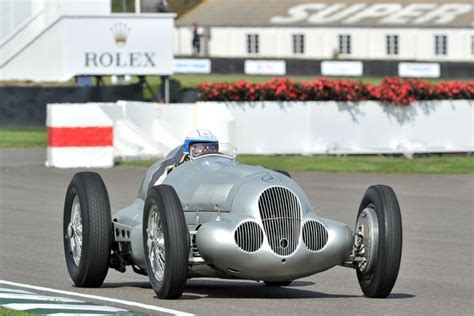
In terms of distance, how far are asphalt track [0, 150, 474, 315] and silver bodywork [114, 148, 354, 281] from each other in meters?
0.29

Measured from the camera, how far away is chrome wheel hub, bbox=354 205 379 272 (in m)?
10.5

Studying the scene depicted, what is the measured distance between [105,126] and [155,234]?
48.2ft

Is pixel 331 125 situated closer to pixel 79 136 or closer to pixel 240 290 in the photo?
pixel 79 136

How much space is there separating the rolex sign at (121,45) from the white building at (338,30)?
4589cm

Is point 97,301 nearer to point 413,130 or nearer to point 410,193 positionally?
point 410,193

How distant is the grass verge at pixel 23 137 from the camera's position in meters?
30.3

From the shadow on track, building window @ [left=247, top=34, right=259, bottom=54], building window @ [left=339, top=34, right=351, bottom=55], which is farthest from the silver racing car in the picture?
building window @ [left=247, top=34, right=259, bottom=54]

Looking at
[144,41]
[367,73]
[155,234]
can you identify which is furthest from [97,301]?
[367,73]

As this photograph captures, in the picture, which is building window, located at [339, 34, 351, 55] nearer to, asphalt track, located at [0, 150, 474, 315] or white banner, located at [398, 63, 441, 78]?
white banner, located at [398, 63, 441, 78]

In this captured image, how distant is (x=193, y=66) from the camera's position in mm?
60375

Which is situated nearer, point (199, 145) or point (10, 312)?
point (10, 312)

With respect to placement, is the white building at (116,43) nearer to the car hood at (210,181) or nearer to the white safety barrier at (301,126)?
the white safety barrier at (301,126)

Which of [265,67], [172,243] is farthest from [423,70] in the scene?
[172,243]

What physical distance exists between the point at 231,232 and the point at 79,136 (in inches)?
601
